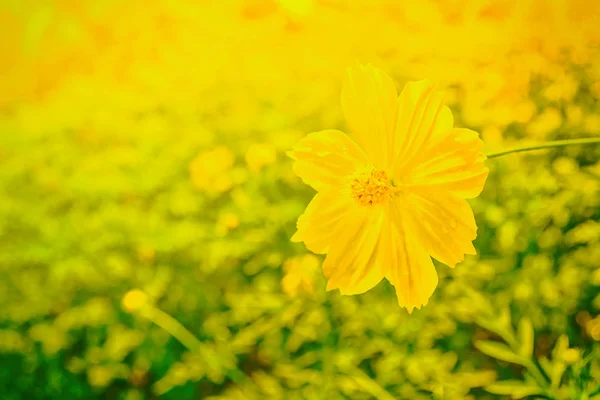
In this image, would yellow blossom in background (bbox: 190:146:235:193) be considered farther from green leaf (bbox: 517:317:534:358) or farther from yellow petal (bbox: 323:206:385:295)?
green leaf (bbox: 517:317:534:358)

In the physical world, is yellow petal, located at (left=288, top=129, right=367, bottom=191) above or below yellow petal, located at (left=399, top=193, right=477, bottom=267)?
above

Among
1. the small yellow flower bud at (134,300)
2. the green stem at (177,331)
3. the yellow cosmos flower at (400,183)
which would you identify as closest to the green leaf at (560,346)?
the yellow cosmos flower at (400,183)

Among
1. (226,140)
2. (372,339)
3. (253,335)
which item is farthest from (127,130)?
(372,339)

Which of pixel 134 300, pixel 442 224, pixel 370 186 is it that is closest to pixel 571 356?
pixel 442 224

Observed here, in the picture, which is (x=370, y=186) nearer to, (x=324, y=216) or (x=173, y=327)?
(x=324, y=216)

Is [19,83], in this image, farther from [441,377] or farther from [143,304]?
[441,377]

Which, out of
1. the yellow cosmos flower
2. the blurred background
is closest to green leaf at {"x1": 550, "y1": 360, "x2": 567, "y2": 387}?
the blurred background

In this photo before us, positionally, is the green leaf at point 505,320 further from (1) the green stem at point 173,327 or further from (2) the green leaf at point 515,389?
(1) the green stem at point 173,327
